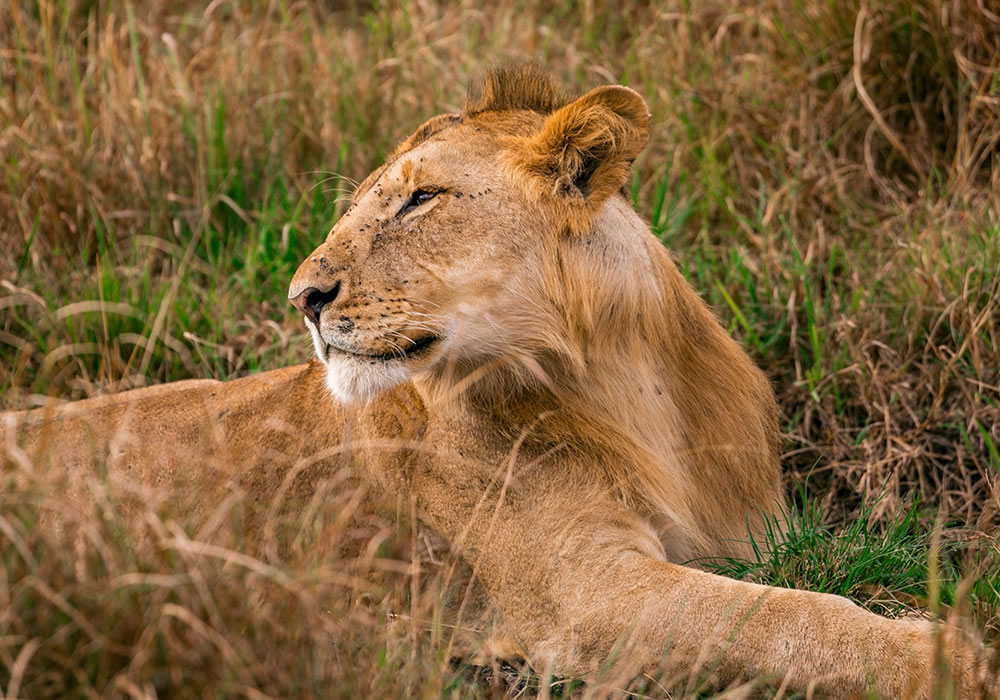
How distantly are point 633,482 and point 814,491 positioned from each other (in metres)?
1.31

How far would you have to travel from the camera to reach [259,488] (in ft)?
12.0

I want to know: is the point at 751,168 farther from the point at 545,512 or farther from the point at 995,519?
the point at 545,512

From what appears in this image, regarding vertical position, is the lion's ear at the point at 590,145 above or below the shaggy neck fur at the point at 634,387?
above

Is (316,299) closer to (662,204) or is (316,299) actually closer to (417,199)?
(417,199)

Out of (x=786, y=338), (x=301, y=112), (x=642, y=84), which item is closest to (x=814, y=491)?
(x=786, y=338)

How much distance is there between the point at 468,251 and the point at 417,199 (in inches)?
9.2

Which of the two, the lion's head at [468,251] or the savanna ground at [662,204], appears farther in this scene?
the savanna ground at [662,204]

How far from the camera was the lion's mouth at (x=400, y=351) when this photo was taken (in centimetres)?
313

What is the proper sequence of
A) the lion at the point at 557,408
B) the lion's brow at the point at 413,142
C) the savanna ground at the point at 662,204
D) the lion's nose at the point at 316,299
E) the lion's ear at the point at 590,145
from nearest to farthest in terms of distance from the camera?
the lion at the point at 557,408 < the lion's nose at the point at 316,299 < the lion's ear at the point at 590,145 < the lion's brow at the point at 413,142 < the savanna ground at the point at 662,204

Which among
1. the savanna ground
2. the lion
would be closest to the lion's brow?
the lion

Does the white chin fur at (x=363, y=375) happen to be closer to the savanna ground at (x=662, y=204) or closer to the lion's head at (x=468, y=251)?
the lion's head at (x=468, y=251)

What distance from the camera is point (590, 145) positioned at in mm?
3229

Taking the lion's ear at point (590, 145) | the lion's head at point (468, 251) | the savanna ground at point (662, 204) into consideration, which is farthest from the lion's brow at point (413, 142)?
the savanna ground at point (662, 204)

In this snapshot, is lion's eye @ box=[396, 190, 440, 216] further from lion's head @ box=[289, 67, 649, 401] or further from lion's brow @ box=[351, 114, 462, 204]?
lion's brow @ box=[351, 114, 462, 204]
